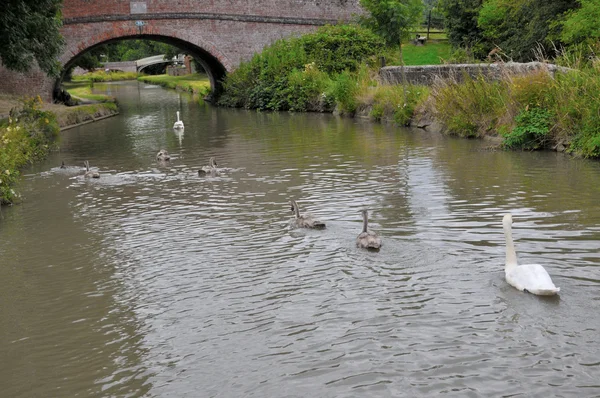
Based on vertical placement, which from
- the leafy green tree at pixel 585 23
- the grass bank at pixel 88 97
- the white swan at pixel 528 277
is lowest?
the white swan at pixel 528 277

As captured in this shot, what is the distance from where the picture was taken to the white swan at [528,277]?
725 cm

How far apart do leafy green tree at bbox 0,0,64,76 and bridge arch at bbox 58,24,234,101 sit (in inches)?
577

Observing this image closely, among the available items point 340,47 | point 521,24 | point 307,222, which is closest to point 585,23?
point 521,24

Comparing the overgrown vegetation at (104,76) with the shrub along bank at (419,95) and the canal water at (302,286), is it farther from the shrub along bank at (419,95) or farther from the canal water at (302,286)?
the canal water at (302,286)

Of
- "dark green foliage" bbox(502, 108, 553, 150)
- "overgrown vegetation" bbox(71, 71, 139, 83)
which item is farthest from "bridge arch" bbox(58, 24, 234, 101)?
"overgrown vegetation" bbox(71, 71, 139, 83)

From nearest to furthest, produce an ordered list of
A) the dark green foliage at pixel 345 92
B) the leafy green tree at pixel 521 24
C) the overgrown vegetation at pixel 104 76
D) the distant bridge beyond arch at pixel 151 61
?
the dark green foliage at pixel 345 92, the leafy green tree at pixel 521 24, the overgrown vegetation at pixel 104 76, the distant bridge beyond arch at pixel 151 61

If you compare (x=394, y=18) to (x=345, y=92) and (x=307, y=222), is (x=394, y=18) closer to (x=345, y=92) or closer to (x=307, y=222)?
(x=345, y=92)

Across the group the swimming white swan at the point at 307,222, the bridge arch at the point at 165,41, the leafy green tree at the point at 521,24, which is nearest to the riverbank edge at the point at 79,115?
the bridge arch at the point at 165,41

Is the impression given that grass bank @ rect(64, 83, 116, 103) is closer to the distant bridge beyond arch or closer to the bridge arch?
the bridge arch

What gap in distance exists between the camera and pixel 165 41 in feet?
144

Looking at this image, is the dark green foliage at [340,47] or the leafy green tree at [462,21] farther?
the leafy green tree at [462,21]

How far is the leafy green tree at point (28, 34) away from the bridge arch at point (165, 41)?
48.1 feet

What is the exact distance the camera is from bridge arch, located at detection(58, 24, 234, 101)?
39.2m

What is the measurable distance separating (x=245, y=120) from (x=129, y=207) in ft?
61.1
